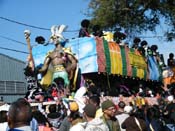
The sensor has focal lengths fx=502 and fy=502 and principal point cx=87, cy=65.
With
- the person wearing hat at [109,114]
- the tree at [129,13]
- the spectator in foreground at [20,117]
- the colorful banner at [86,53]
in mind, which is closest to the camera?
the spectator in foreground at [20,117]

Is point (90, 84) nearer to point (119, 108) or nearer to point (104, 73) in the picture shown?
point (104, 73)

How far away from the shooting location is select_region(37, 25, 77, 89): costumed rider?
1286 cm

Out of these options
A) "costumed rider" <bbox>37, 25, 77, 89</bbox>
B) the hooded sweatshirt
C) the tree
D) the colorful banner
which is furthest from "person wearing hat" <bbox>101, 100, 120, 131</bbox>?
the tree

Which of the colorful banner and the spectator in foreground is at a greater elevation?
the colorful banner

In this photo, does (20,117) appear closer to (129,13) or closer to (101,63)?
(101,63)

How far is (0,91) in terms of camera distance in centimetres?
3481

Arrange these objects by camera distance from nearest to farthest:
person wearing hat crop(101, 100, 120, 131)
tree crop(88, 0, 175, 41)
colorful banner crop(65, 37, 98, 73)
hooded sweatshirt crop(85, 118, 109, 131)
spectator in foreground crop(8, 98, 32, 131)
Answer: spectator in foreground crop(8, 98, 32, 131), hooded sweatshirt crop(85, 118, 109, 131), person wearing hat crop(101, 100, 120, 131), colorful banner crop(65, 37, 98, 73), tree crop(88, 0, 175, 41)

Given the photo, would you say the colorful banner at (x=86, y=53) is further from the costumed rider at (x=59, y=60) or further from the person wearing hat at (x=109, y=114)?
the person wearing hat at (x=109, y=114)

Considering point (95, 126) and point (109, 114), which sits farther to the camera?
point (109, 114)

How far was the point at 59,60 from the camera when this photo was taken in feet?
42.3

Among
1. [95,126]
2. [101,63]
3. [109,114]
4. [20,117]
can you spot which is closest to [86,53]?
[101,63]

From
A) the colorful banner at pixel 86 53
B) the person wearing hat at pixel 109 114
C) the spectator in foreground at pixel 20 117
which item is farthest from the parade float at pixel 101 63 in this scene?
the spectator in foreground at pixel 20 117

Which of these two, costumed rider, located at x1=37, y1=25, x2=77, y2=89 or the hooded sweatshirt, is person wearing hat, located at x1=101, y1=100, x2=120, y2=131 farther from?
costumed rider, located at x1=37, y1=25, x2=77, y2=89

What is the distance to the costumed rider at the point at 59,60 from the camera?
12.9 meters
